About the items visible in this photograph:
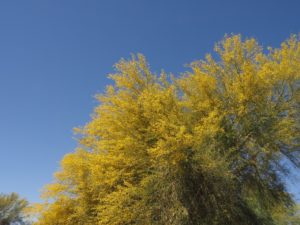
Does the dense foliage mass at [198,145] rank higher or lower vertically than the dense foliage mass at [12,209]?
lower

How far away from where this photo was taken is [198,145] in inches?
428

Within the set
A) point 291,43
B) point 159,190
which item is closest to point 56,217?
point 159,190

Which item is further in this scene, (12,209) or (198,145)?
(12,209)

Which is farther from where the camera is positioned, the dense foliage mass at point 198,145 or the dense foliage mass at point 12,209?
the dense foliage mass at point 12,209

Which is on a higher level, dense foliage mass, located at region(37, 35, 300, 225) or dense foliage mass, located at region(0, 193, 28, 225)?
dense foliage mass, located at region(0, 193, 28, 225)

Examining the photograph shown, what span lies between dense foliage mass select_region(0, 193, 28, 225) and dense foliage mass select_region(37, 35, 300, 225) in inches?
604

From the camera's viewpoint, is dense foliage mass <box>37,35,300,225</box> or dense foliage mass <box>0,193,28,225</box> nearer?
dense foliage mass <box>37,35,300,225</box>

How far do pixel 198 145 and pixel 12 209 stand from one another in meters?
23.8

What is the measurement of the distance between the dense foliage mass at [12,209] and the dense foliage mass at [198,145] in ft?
50.4

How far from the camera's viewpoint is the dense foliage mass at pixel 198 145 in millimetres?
11297

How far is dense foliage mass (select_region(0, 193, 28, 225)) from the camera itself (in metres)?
28.6

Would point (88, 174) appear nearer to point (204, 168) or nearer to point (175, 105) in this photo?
point (175, 105)

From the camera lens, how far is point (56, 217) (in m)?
16.3

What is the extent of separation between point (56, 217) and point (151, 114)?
7439 mm
